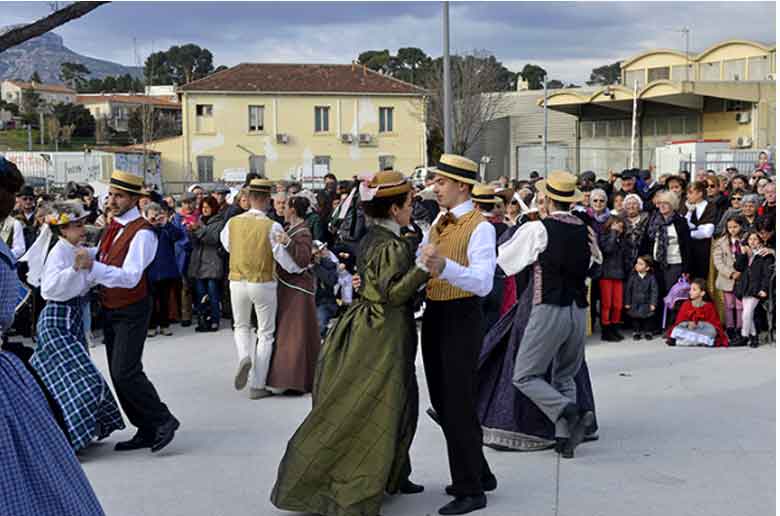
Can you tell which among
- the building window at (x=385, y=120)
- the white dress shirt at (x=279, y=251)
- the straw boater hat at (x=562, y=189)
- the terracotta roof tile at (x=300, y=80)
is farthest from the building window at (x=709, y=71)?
the straw boater hat at (x=562, y=189)

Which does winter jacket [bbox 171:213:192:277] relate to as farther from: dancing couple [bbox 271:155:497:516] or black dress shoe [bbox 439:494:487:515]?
black dress shoe [bbox 439:494:487:515]

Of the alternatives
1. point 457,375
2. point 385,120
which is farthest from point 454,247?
point 385,120

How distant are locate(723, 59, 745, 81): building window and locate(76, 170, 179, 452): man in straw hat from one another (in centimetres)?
4124

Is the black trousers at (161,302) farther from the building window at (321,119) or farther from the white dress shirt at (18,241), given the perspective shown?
the building window at (321,119)

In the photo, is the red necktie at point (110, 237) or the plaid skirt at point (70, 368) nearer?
the plaid skirt at point (70, 368)

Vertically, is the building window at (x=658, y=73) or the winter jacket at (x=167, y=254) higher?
the building window at (x=658, y=73)

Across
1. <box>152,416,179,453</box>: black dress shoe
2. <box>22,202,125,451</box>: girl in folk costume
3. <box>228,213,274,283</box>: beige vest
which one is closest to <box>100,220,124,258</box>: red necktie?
<box>22,202,125,451</box>: girl in folk costume

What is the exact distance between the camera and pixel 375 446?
5.03m

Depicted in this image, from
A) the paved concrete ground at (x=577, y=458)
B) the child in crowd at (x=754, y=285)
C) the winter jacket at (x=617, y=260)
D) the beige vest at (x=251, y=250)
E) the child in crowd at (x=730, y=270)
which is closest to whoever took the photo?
the paved concrete ground at (x=577, y=458)

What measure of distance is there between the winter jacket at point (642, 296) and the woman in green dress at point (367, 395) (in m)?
6.11

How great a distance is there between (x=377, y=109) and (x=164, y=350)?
4082 centimetres

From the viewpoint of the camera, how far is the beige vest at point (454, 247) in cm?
516

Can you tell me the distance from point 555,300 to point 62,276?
120 inches

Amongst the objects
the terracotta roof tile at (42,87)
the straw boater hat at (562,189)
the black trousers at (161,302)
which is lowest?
the black trousers at (161,302)
